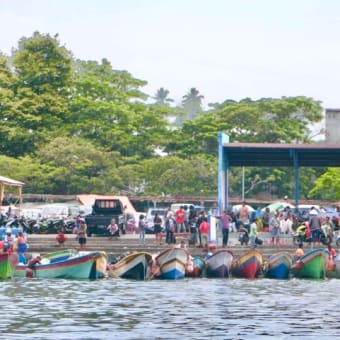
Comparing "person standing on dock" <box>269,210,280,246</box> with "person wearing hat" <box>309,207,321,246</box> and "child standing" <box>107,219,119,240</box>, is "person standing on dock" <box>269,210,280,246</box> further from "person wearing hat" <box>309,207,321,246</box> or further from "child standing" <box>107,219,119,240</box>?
"child standing" <box>107,219,119,240</box>

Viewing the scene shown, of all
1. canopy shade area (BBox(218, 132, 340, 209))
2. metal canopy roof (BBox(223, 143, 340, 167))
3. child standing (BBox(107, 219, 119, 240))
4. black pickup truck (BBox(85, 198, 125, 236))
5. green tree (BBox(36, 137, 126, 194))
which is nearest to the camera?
child standing (BBox(107, 219, 119, 240))

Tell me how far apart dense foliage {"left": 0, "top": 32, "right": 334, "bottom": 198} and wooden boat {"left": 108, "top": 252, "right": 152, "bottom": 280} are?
34.8 m

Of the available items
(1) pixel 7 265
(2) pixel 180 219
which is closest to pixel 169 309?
(1) pixel 7 265

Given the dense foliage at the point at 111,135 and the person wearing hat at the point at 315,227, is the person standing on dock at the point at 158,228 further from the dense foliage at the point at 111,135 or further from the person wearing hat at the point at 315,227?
the dense foliage at the point at 111,135

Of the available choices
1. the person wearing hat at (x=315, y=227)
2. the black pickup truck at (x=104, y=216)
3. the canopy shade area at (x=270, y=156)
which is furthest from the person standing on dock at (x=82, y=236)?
the person wearing hat at (x=315, y=227)

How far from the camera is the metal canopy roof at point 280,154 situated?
205 feet

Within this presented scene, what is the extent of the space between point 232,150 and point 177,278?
1455cm

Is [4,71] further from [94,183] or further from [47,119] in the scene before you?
[94,183]

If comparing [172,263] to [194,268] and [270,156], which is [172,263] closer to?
[194,268]

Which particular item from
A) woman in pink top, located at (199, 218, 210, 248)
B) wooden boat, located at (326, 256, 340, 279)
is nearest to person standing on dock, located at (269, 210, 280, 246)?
woman in pink top, located at (199, 218, 210, 248)

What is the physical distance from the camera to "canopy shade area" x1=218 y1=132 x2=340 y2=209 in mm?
62125

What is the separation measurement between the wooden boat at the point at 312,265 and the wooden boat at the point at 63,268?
8.15 m

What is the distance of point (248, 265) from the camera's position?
51.4 meters

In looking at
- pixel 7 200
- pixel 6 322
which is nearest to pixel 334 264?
pixel 6 322
